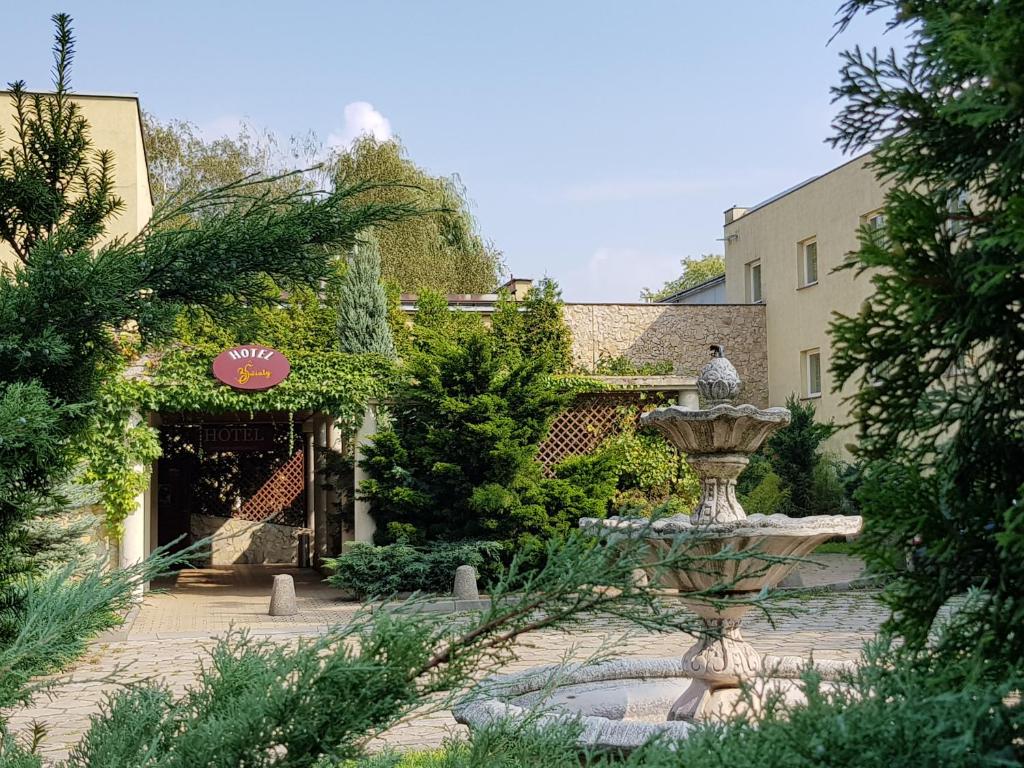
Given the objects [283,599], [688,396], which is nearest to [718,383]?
[283,599]

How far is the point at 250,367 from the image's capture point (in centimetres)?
1505

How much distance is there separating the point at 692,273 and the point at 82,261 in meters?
52.7

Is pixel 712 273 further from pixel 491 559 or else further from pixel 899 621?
pixel 899 621

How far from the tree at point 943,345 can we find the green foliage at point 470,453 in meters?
12.1

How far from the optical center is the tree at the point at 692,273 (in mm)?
54438

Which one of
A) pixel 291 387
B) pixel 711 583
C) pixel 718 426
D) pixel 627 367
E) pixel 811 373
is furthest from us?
pixel 811 373

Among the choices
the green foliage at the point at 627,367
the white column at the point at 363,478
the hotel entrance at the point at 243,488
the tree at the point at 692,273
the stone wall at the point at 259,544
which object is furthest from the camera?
the tree at the point at 692,273

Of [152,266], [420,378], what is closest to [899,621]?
[152,266]

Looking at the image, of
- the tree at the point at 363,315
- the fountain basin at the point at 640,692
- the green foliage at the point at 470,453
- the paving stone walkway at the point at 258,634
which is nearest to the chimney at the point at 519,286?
the tree at the point at 363,315

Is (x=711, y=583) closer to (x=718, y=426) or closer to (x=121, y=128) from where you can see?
(x=718, y=426)

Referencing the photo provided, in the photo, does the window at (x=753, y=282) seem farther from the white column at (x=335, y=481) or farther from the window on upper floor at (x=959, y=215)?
the window on upper floor at (x=959, y=215)

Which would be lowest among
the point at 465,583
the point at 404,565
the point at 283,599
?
the point at 283,599

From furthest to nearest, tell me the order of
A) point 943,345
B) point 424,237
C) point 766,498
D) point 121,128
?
point 424,237
point 121,128
point 766,498
point 943,345

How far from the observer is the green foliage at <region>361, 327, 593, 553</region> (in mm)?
14461
